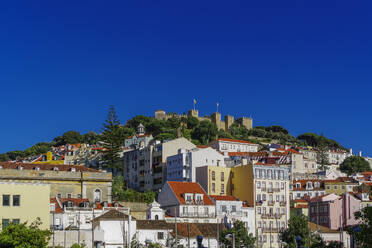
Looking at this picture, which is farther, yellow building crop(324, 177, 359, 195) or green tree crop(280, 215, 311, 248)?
yellow building crop(324, 177, 359, 195)

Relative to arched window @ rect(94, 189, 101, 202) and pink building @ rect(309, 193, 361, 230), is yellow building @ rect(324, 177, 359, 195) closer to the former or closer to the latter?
pink building @ rect(309, 193, 361, 230)

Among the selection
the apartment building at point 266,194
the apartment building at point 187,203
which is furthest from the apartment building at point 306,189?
the apartment building at point 187,203

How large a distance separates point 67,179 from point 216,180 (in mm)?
21002

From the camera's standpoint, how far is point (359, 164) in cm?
15175

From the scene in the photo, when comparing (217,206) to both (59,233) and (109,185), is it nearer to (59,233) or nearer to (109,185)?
(109,185)

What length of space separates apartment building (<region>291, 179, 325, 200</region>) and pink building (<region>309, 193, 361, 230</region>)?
49.5ft

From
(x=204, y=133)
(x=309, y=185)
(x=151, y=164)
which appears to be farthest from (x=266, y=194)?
(x=204, y=133)

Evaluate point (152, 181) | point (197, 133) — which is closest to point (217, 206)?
point (152, 181)

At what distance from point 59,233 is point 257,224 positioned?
3340cm

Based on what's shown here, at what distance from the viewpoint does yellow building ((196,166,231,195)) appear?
86000 millimetres

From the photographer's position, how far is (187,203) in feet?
246

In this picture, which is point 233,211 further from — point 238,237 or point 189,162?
point 189,162

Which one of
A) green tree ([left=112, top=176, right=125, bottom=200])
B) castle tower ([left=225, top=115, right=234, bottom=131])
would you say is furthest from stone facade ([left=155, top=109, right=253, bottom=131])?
green tree ([left=112, top=176, right=125, bottom=200])

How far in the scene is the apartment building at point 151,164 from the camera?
103 meters
